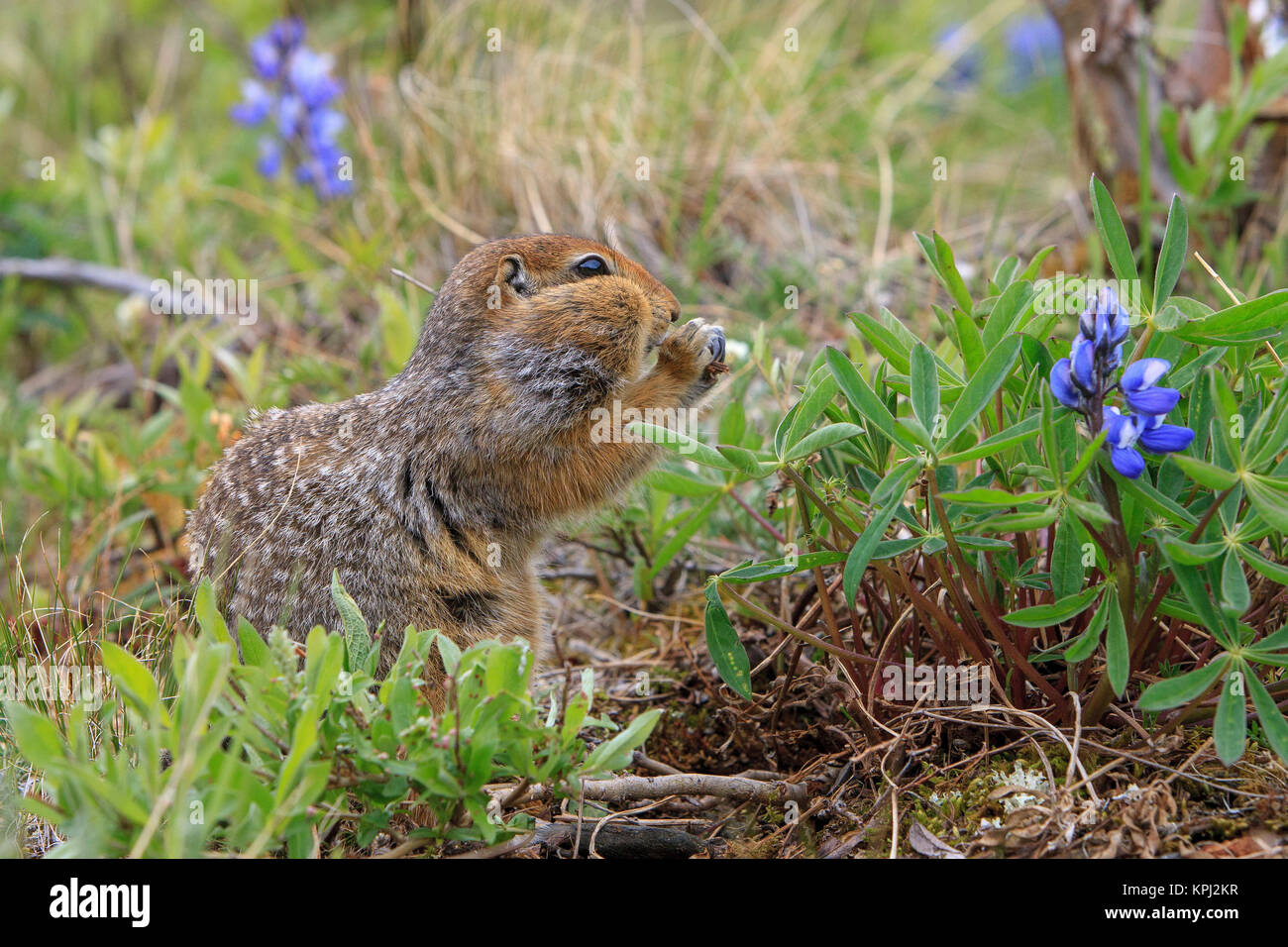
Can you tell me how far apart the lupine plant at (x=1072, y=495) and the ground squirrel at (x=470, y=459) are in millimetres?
574

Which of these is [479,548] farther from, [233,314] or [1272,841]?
[233,314]

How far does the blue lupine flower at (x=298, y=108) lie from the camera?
6.73 metres

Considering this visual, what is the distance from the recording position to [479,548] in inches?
134

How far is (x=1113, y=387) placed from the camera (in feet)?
7.55

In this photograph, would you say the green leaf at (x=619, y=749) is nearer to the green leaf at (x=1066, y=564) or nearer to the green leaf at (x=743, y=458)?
the green leaf at (x=743, y=458)

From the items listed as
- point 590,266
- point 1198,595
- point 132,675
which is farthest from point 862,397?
point 132,675

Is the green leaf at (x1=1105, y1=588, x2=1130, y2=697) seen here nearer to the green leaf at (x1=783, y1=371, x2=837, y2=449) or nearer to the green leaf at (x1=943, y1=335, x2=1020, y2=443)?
the green leaf at (x1=943, y1=335, x2=1020, y2=443)

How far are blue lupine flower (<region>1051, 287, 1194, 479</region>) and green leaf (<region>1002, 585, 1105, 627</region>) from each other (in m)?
0.31

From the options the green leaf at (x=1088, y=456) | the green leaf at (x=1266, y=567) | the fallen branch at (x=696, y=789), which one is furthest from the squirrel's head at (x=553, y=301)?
the green leaf at (x=1266, y=567)

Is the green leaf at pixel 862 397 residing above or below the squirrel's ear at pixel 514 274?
below

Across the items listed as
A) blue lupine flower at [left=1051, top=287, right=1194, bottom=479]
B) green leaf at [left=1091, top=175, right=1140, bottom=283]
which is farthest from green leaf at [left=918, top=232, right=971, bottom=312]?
blue lupine flower at [left=1051, top=287, right=1194, bottom=479]

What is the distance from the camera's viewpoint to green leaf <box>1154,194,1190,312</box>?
254 cm

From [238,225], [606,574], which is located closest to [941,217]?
[606,574]
